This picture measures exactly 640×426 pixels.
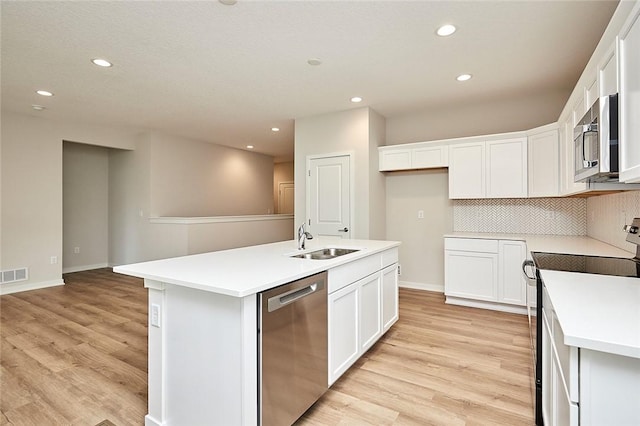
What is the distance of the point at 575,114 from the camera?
250cm

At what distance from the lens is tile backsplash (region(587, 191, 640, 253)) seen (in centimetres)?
238

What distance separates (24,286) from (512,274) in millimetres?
6826

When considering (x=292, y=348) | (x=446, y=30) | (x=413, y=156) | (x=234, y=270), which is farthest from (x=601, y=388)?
(x=413, y=156)

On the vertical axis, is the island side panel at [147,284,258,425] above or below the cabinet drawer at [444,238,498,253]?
below

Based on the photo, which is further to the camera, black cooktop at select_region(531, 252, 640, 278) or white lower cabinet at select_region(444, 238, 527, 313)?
white lower cabinet at select_region(444, 238, 527, 313)

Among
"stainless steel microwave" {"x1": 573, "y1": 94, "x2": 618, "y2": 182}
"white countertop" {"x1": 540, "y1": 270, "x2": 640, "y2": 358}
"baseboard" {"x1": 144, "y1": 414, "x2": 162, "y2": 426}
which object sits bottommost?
"baseboard" {"x1": 144, "y1": 414, "x2": 162, "y2": 426}

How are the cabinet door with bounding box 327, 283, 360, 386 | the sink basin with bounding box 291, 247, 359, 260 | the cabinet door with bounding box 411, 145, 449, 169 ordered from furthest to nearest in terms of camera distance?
the cabinet door with bounding box 411, 145, 449, 169 → the sink basin with bounding box 291, 247, 359, 260 → the cabinet door with bounding box 327, 283, 360, 386

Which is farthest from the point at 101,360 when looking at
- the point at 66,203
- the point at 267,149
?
the point at 267,149

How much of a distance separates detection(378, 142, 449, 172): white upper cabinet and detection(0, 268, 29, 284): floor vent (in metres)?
5.62

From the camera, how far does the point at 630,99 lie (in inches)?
52.6

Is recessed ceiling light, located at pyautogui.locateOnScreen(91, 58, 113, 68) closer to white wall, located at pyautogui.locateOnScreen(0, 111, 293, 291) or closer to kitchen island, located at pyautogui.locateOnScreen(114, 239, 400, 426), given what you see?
kitchen island, located at pyautogui.locateOnScreen(114, 239, 400, 426)

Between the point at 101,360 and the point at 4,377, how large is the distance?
1.94ft

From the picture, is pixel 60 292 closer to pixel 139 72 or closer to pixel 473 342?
pixel 139 72

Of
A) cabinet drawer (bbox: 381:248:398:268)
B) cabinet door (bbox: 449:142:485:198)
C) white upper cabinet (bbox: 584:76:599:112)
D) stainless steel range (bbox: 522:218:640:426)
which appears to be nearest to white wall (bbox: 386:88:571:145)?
cabinet door (bbox: 449:142:485:198)
